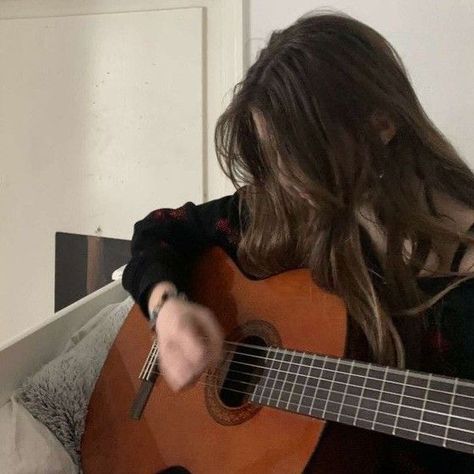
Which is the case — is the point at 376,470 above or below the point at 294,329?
below

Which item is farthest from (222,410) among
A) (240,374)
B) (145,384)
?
(145,384)

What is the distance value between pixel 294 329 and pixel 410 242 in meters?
0.18

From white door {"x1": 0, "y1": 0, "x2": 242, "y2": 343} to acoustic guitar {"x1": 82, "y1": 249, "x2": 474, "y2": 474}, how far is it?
613 millimetres

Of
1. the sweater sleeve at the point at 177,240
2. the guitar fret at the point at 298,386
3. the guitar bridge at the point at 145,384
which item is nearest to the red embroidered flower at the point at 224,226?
the sweater sleeve at the point at 177,240

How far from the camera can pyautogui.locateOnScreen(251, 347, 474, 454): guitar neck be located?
0.58 m

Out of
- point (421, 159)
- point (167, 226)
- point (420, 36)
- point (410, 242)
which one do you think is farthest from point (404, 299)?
point (420, 36)

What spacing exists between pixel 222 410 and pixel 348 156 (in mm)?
354

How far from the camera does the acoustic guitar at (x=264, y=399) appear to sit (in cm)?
62

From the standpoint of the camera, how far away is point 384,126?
2.43 ft

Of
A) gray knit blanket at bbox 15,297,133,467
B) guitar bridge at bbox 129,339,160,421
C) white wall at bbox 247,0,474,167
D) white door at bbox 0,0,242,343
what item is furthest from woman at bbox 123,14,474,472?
white door at bbox 0,0,242,343

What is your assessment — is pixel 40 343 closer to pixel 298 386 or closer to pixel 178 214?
pixel 178 214

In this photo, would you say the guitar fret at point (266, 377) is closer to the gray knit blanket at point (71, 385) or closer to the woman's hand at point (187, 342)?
the woman's hand at point (187, 342)

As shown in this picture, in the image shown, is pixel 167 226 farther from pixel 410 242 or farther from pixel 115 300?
pixel 410 242

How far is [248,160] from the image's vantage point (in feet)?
2.70
